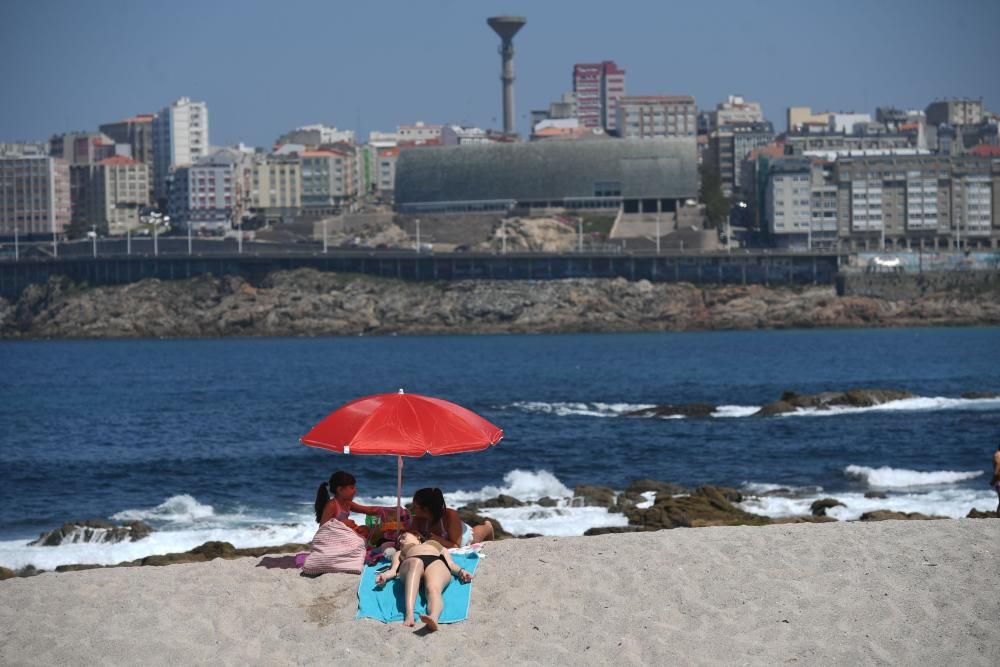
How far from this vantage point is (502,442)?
43156 millimetres

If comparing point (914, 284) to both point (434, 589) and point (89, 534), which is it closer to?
point (89, 534)

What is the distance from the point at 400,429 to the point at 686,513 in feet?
37.6

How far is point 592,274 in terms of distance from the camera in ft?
427

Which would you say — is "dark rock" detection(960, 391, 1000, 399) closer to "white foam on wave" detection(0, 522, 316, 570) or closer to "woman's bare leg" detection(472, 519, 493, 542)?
"white foam on wave" detection(0, 522, 316, 570)

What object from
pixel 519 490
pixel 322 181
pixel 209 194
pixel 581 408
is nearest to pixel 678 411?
pixel 581 408

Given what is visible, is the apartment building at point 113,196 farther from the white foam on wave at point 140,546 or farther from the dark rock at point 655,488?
the white foam on wave at point 140,546

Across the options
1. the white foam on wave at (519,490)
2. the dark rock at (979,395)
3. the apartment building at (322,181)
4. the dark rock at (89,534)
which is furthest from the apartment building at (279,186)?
the dark rock at (89,534)

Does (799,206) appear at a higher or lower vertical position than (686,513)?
higher

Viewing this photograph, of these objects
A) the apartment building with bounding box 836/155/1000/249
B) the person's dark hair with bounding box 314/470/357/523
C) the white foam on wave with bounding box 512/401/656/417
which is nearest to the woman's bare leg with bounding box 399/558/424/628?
the person's dark hair with bounding box 314/470/357/523

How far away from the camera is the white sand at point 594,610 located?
1285 centimetres

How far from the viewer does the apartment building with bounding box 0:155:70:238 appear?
190500mm

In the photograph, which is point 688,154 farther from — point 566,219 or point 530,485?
point 530,485

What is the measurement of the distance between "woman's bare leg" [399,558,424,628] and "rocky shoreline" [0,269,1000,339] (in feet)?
371

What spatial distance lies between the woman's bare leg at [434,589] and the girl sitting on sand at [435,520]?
1.38 feet
